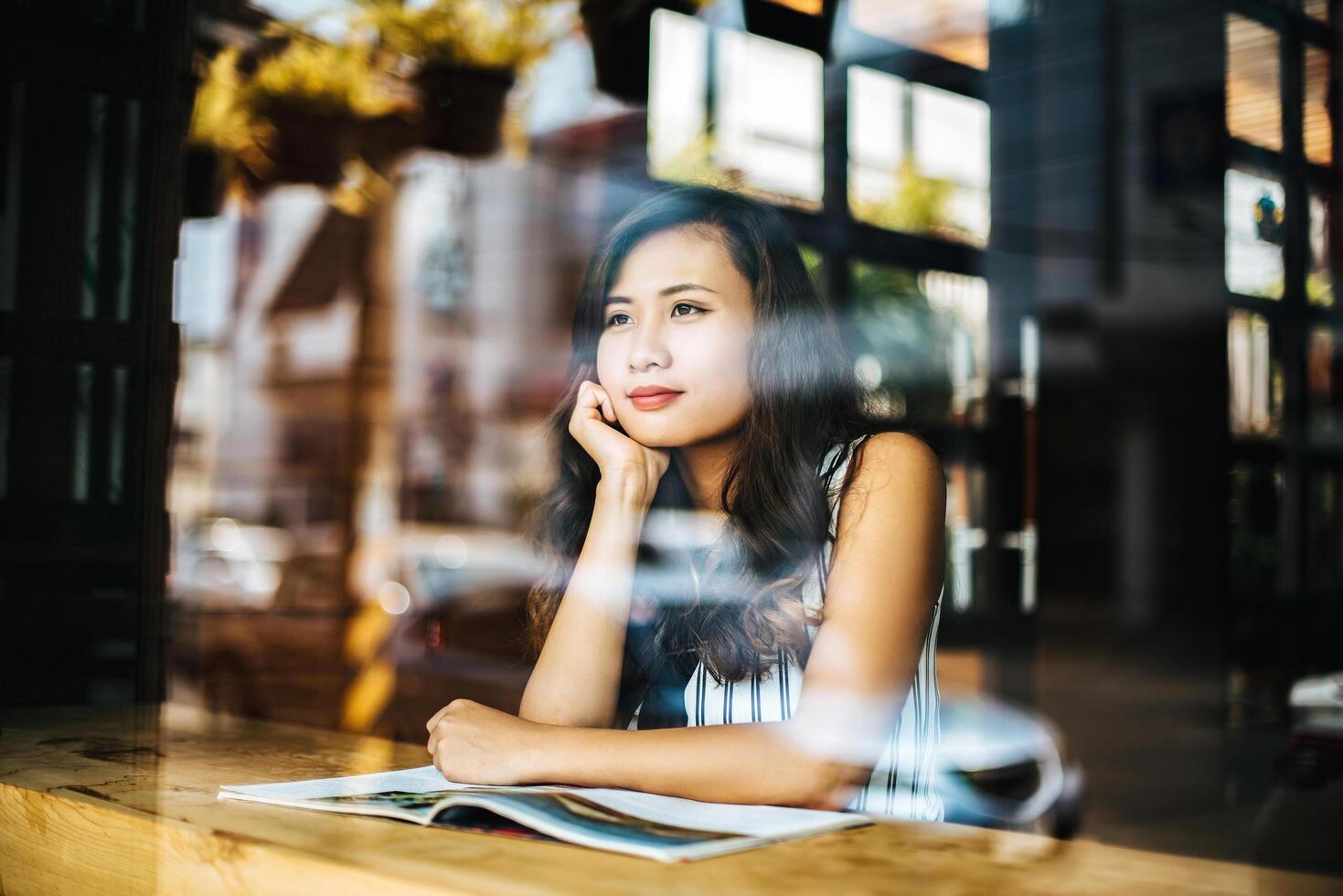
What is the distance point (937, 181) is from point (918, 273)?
1.28 ft

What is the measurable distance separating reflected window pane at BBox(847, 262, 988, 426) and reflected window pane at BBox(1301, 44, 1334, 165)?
1446 millimetres

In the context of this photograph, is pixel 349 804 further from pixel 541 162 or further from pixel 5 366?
pixel 541 162

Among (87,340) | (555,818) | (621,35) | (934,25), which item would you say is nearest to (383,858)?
(555,818)

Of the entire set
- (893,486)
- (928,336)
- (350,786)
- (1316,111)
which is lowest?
(350,786)

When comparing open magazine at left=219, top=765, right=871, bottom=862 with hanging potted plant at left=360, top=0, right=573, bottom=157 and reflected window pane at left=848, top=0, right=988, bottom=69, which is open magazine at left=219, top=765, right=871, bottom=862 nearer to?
hanging potted plant at left=360, top=0, right=573, bottom=157

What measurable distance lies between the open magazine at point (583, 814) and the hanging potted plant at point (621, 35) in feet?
9.76

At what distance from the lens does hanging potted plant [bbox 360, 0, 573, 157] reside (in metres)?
3.66

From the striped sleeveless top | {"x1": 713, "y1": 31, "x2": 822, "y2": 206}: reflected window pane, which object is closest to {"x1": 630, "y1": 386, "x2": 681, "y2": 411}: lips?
the striped sleeveless top

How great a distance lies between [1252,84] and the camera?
4023 mm

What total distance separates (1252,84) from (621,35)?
2.19 metres

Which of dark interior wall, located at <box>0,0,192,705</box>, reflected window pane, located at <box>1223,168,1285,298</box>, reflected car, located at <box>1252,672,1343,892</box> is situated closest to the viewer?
dark interior wall, located at <box>0,0,192,705</box>

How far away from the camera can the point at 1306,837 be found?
9.52ft

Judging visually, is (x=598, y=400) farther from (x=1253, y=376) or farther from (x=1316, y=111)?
(x=1253, y=376)

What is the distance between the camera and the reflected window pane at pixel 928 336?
14.9 feet
